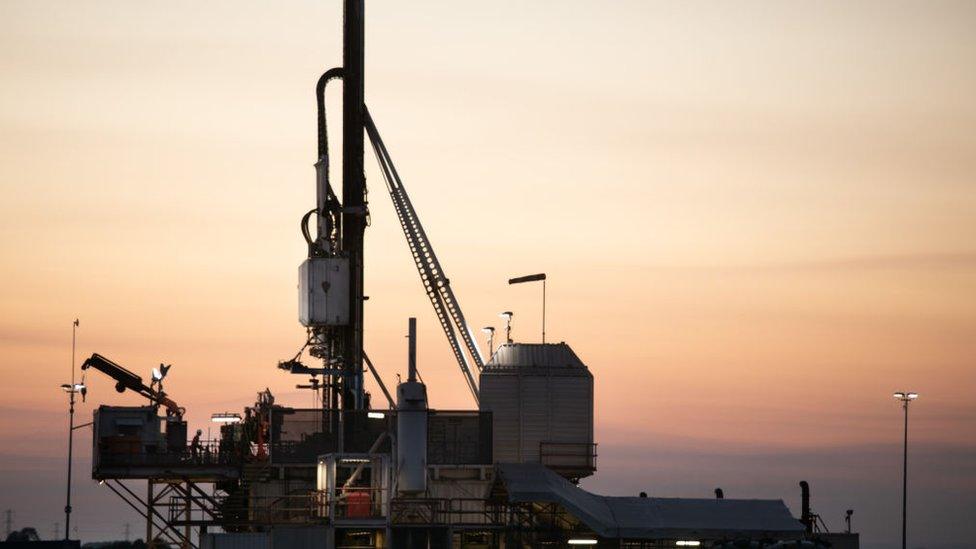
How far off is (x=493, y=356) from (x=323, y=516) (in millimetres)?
18868

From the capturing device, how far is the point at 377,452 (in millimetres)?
90062

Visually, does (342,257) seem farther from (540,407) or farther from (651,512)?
(651,512)

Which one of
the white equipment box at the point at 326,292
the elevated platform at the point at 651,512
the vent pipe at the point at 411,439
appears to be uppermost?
the white equipment box at the point at 326,292

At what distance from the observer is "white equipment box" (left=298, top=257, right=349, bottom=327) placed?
323 feet

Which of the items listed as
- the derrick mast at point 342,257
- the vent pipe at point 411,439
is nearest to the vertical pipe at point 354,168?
the derrick mast at point 342,257

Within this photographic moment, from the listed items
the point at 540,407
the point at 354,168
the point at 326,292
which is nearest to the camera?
the point at 540,407

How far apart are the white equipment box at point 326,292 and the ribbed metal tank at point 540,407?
8673 millimetres

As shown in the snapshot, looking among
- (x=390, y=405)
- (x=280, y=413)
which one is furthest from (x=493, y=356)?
(x=280, y=413)

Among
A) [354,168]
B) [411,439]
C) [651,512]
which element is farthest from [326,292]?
[651,512]

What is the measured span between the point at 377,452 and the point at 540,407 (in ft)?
33.8

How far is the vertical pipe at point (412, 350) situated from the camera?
279 ft

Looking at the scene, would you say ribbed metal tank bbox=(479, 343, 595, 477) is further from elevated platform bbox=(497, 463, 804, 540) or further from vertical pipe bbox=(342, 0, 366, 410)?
elevated platform bbox=(497, 463, 804, 540)

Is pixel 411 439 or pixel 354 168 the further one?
pixel 354 168

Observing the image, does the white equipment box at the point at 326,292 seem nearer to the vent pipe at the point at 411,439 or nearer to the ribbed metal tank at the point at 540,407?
the ribbed metal tank at the point at 540,407
